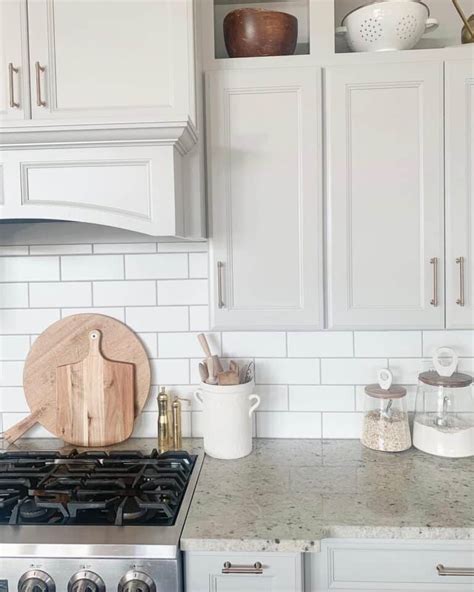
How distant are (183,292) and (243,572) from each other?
36.8 inches

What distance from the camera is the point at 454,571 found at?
132cm

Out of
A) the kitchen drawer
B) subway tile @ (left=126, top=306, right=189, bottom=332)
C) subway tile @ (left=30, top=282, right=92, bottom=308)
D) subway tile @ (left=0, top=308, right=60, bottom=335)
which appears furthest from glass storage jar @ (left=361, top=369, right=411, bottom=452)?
subway tile @ (left=0, top=308, right=60, bottom=335)

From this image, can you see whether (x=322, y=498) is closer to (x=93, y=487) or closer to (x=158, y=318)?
(x=93, y=487)

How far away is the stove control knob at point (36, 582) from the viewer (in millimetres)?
1247

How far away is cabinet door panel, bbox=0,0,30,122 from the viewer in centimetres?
150

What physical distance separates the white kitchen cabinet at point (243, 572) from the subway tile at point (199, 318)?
796 millimetres

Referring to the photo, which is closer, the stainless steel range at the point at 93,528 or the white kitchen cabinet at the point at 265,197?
the stainless steel range at the point at 93,528

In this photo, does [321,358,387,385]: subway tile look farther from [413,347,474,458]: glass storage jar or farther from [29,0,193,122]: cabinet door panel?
[29,0,193,122]: cabinet door panel

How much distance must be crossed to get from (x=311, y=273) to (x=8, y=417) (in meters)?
1.21

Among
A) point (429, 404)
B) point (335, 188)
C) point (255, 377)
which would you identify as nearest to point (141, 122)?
point (335, 188)

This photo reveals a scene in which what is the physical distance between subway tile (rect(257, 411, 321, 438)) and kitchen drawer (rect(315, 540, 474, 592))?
0.56 meters

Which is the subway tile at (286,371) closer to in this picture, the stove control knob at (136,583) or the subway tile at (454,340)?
the subway tile at (454,340)

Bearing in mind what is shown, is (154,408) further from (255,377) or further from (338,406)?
(338,406)

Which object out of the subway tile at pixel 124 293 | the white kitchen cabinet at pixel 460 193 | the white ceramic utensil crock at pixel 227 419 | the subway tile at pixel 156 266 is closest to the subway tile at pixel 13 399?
the subway tile at pixel 124 293
